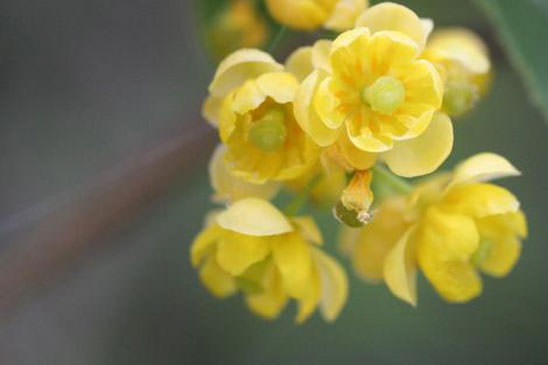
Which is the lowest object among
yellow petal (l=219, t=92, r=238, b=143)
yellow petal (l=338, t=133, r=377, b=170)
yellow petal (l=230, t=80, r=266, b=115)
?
yellow petal (l=338, t=133, r=377, b=170)

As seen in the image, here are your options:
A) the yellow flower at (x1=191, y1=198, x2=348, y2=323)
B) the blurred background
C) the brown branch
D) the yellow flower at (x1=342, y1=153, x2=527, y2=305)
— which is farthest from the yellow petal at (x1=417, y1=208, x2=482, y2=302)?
the blurred background

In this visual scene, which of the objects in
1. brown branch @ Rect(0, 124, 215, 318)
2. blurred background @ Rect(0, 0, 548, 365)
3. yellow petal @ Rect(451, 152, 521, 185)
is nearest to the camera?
yellow petal @ Rect(451, 152, 521, 185)

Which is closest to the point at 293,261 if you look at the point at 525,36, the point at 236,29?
the point at 525,36

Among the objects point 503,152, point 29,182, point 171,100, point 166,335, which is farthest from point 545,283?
point 29,182

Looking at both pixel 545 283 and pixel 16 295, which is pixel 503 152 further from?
pixel 16 295

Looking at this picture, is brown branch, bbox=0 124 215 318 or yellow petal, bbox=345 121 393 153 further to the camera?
brown branch, bbox=0 124 215 318

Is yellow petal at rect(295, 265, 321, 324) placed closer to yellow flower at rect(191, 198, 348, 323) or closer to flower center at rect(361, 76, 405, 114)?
yellow flower at rect(191, 198, 348, 323)
